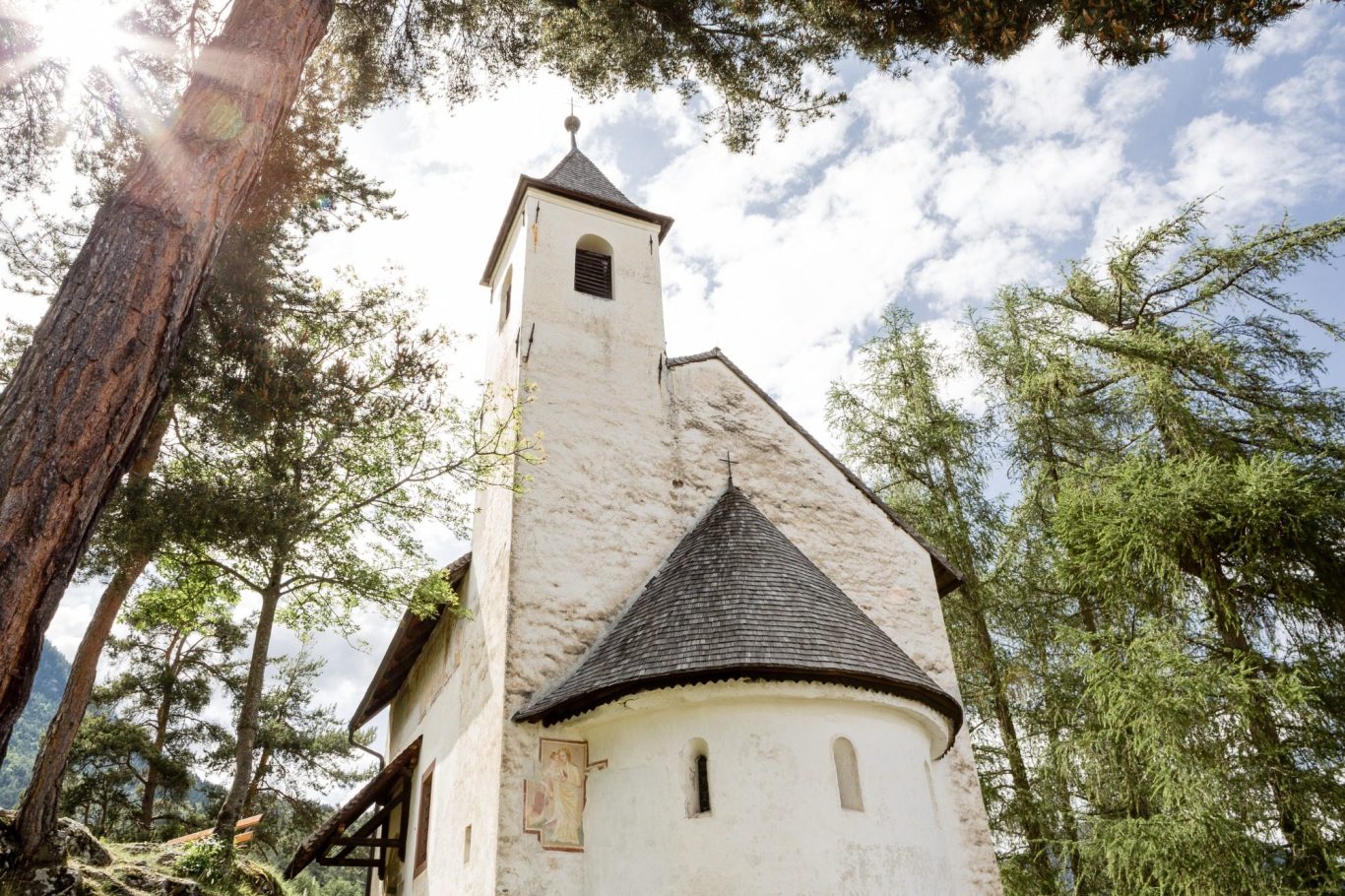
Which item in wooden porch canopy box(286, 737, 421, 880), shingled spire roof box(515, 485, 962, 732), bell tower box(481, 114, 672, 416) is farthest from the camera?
wooden porch canopy box(286, 737, 421, 880)

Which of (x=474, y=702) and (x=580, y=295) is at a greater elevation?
(x=580, y=295)

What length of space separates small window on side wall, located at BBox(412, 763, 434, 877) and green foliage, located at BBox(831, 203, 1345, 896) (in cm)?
852

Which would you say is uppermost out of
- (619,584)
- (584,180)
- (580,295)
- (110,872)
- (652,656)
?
(584,180)

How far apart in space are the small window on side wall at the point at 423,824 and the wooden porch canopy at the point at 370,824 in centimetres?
91

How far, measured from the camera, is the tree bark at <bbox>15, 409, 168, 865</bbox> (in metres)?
8.53

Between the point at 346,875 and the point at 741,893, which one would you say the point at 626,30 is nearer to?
the point at 741,893

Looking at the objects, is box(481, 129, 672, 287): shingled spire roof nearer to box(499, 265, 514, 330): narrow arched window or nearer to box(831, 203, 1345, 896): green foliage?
box(499, 265, 514, 330): narrow arched window

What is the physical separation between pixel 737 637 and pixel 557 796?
98.5 inches

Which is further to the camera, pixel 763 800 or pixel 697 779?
pixel 697 779

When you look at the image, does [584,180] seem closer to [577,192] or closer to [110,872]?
[577,192]

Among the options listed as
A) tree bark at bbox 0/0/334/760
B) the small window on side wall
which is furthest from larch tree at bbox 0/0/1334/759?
the small window on side wall

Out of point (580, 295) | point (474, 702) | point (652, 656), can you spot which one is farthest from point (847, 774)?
point (580, 295)

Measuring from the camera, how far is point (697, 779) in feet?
27.0

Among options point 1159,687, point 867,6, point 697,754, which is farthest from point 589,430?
point 1159,687
